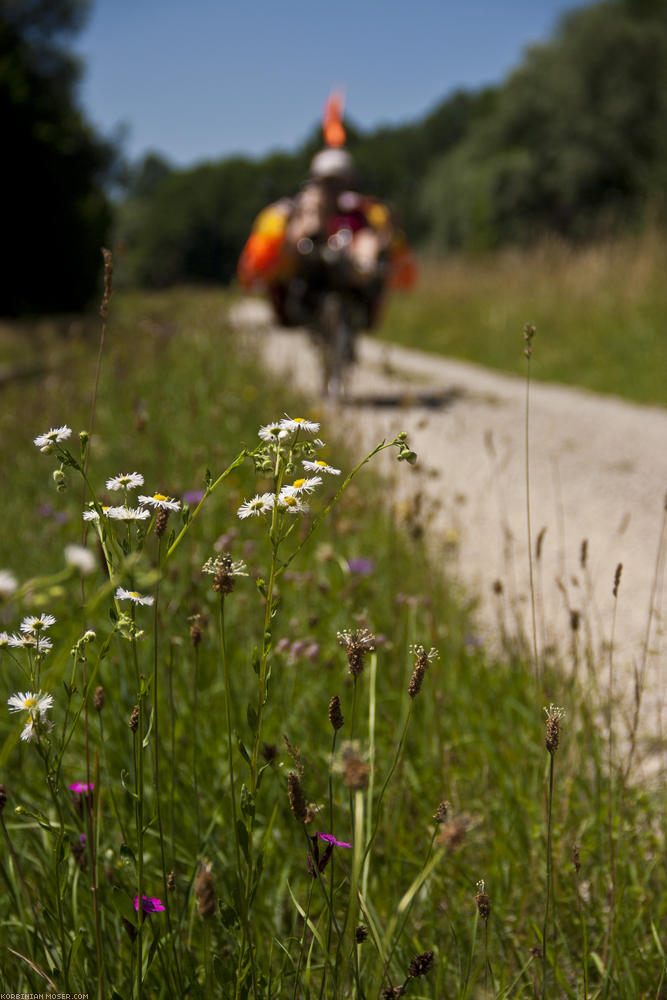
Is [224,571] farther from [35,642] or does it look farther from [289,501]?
[35,642]

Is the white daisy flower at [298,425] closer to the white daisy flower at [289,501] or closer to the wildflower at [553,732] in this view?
the white daisy flower at [289,501]

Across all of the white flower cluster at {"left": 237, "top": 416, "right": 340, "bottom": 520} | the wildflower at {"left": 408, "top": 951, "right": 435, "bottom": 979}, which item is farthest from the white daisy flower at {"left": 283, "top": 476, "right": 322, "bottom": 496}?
the wildflower at {"left": 408, "top": 951, "right": 435, "bottom": 979}

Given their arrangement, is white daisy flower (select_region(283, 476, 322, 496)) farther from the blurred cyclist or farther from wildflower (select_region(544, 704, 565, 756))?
the blurred cyclist

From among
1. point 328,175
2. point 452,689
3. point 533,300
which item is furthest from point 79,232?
point 452,689

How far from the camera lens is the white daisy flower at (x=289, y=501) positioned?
3.10 ft

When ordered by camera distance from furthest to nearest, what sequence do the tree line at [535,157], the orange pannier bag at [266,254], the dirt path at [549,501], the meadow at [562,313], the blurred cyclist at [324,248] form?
the tree line at [535,157], the meadow at [562,313], the orange pannier bag at [266,254], the blurred cyclist at [324,248], the dirt path at [549,501]

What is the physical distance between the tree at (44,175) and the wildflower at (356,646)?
872 inches

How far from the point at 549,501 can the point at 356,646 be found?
11.3 ft

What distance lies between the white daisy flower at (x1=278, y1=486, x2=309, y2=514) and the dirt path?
1.98ft

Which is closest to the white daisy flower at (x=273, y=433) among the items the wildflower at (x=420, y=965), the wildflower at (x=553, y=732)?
the wildflower at (x=553, y=732)

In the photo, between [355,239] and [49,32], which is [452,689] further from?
[49,32]

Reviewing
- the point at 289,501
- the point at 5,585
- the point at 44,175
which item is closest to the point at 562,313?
the point at 289,501

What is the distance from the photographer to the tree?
20.5 metres

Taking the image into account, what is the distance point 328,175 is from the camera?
24.1 ft
